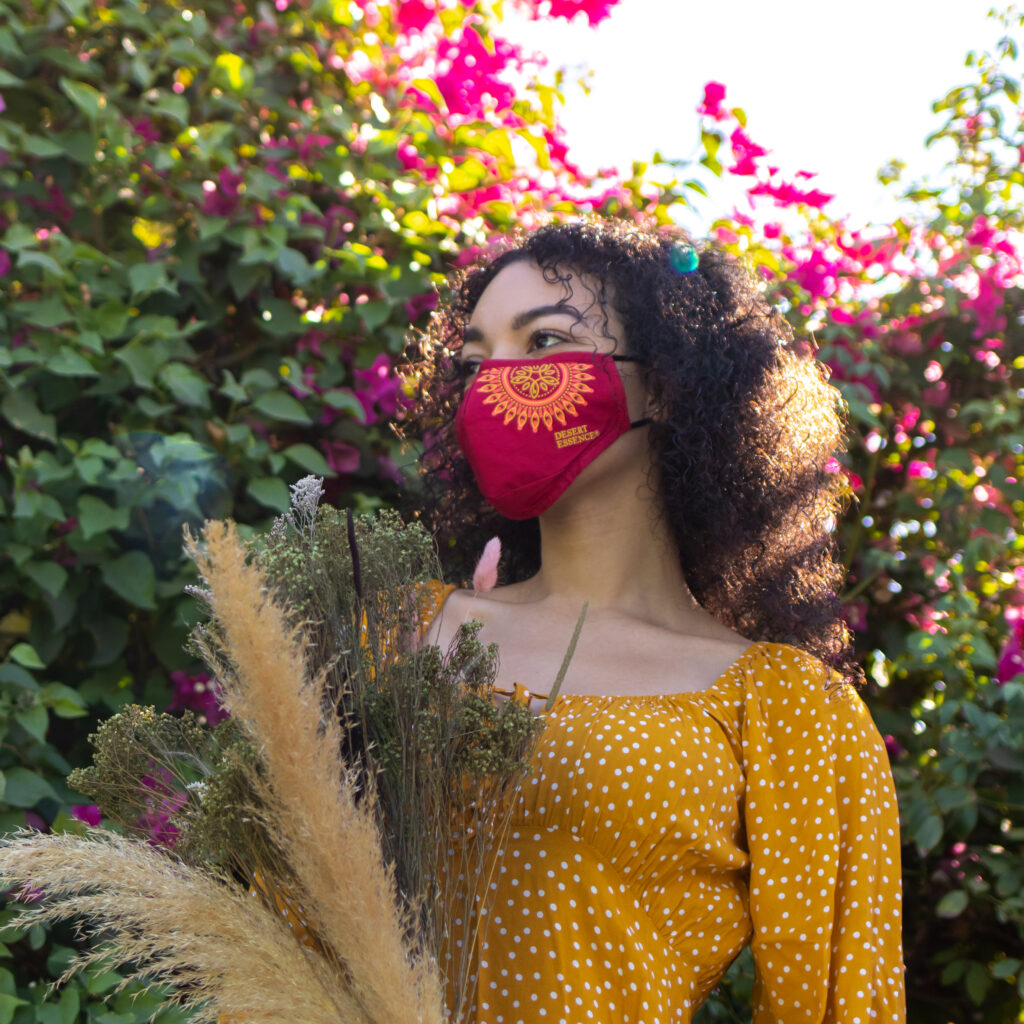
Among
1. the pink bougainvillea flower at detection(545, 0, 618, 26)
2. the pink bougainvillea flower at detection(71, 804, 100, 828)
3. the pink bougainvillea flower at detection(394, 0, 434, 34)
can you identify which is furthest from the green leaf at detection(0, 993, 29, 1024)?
the pink bougainvillea flower at detection(545, 0, 618, 26)

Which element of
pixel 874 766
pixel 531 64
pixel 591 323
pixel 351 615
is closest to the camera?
pixel 351 615

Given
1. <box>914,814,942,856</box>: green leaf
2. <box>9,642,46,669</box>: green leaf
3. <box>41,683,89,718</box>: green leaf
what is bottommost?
<box>914,814,942,856</box>: green leaf

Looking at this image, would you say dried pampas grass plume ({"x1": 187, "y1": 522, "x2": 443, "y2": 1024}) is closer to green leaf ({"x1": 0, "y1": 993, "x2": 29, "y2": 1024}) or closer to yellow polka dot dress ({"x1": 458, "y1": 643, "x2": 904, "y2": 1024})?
yellow polka dot dress ({"x1": 458, "y1": 643, "x2": 904, "y2": 1024})

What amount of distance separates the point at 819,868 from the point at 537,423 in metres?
0.73

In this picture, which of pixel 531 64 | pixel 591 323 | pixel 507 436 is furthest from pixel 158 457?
pixel 531 64

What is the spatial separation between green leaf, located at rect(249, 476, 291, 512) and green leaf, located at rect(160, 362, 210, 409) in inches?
6.8

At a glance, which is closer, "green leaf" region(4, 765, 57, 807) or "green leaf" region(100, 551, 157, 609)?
"green leaf" region(4, 765, 57, 807)

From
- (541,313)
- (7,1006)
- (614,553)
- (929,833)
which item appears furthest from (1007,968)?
(7,1006)

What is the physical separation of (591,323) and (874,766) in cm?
78

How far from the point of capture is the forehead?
5.29ft

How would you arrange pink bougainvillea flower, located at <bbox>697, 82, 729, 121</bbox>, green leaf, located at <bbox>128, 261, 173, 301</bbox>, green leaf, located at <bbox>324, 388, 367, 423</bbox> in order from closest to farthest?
green leaf, located at <bbox>128, 261, 173, 301</bbox> → green leaf, located at <bbox>324, 388, 367, 423</bbox> → pink bougainvillea flower, located at <bbox>697, 82, 729, 121</bbox>

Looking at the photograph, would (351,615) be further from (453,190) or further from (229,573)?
(453,190)

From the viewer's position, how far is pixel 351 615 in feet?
3.22

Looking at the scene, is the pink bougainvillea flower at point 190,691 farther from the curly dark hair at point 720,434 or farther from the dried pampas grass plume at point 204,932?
the dried pampas grass plume at point 204,932
